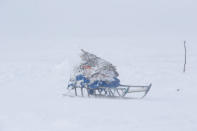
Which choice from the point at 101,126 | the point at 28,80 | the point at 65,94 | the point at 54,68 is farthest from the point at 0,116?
the point at 54,68

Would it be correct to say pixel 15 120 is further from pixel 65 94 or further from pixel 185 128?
pixel 65 94

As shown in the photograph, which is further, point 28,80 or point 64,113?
point 28,80

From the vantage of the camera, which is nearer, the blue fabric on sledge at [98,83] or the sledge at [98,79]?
the sledge at [98,79]

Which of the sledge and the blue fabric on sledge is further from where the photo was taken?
the blue fabric on sledge

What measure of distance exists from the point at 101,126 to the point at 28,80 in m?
8.28

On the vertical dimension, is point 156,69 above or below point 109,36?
below

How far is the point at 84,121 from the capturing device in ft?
27.2

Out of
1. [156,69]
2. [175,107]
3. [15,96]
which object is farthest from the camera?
[156,69]

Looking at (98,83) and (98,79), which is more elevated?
(98,79)

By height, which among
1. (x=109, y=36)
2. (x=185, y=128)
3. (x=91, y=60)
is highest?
(x=109, y=36)

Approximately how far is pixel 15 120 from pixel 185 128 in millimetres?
3007

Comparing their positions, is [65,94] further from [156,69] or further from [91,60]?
[156,69]

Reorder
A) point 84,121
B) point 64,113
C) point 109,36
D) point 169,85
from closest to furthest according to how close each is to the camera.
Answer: point 84,121
point 64,113
point 169,85
point 109,36

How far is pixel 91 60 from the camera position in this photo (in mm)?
12031
